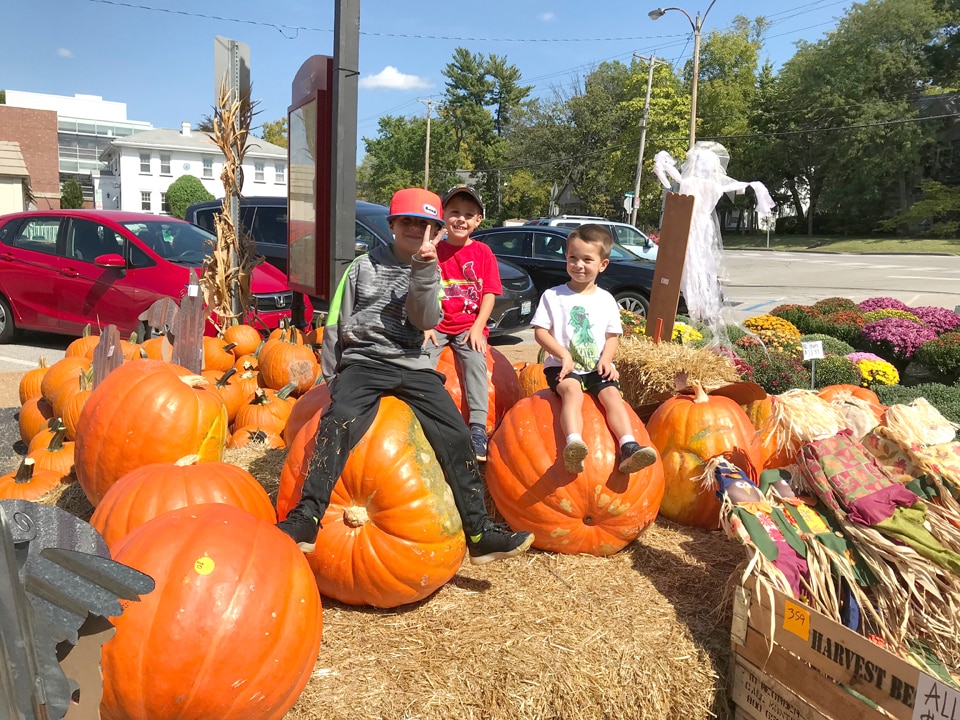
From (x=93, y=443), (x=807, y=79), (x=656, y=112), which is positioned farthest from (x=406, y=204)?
(x=807, y=79)

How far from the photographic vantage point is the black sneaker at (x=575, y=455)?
299cm

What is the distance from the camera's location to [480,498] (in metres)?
2.89

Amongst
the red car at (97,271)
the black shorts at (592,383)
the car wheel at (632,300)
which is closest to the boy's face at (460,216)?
the black shorts at (592,383)

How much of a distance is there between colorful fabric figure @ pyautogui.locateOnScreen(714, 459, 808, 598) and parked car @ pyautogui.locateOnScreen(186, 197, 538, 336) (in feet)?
21.9

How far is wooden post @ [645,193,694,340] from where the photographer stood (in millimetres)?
4879

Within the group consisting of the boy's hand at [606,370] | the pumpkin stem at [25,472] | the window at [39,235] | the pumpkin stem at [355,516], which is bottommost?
the pumpkin stem at [25,472]

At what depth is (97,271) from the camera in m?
8.45

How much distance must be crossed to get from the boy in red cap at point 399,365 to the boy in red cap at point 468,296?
642 mm

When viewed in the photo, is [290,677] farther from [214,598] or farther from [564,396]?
[564,396]

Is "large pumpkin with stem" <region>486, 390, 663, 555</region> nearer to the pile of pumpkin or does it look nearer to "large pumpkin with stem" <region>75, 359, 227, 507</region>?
the pile of pumpkin

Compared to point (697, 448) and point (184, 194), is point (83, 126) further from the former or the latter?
point (697, 448)

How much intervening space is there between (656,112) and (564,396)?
165 ft

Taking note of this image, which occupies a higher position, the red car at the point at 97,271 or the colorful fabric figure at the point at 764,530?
the red car at the point at 97,271

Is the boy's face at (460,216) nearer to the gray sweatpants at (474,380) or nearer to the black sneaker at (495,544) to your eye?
the gray sweatpants at (474,380)
